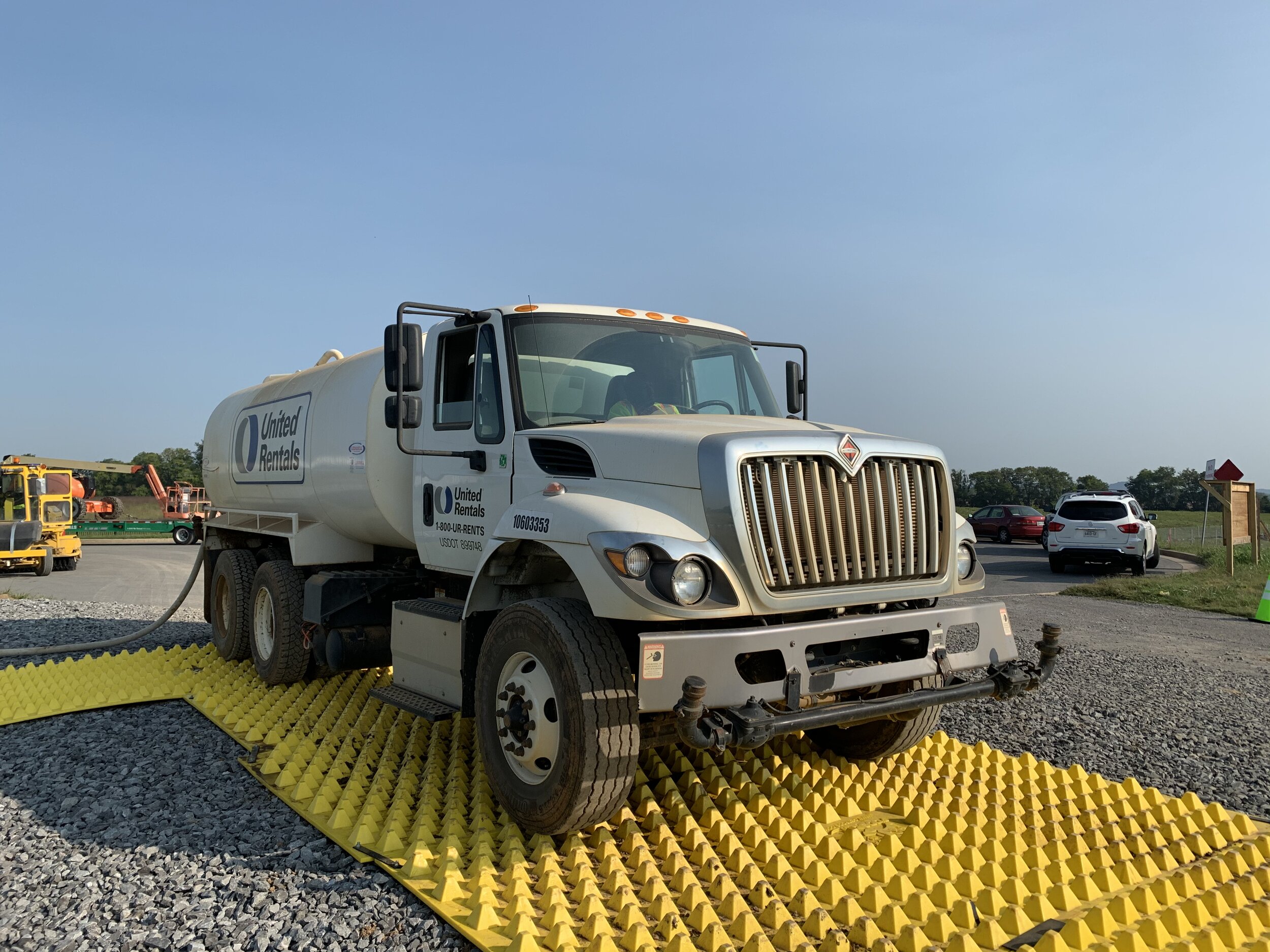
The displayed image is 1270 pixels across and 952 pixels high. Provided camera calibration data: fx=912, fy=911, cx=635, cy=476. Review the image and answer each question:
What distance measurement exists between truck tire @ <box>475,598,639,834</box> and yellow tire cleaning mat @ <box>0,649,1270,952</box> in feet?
0.79

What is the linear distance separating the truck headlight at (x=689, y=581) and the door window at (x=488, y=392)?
5.59ft

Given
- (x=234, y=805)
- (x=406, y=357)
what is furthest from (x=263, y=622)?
(x=406, y=357)

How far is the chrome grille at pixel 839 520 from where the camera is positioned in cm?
412

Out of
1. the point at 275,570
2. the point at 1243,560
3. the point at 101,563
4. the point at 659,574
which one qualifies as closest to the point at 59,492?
the point at 101,563

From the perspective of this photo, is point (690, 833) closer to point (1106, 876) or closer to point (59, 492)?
point (1106, 876)

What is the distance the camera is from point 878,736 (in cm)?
545

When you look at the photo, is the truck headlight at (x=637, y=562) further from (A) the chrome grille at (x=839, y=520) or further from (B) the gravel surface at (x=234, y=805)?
(B) the gravel surface at (x=234, y=805)

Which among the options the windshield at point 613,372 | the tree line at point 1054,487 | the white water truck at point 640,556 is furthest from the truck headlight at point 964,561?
the tree line at point 1054,487

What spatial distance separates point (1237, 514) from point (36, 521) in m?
27.3

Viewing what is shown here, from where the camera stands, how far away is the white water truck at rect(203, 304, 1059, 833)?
13.0ft

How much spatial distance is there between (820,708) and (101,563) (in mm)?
26174

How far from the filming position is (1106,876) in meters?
3.99

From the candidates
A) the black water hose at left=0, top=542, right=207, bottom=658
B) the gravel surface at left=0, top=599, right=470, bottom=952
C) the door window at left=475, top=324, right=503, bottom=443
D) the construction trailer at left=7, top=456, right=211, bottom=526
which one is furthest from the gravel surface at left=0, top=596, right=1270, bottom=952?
the construction trailer at left=7, top=456, right=211, bottom=526

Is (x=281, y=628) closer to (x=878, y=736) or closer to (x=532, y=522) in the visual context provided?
(x=532, y=522)
